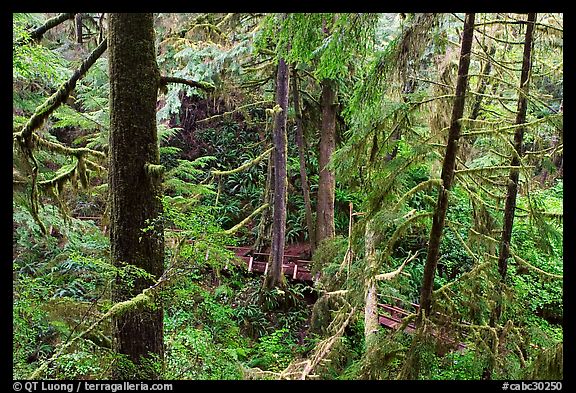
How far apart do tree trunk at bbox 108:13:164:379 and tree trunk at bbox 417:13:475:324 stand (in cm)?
231

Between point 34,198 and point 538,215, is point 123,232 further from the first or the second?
point 538,215

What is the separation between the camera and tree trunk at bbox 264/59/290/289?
8914mm

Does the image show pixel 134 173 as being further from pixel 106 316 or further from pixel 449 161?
pixel 449 161

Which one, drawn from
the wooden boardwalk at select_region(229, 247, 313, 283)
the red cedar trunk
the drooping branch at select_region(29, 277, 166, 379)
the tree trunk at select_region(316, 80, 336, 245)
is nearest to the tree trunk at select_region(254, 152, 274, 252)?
the wooden boardwalk at select_region(229, 247, 313, 283)

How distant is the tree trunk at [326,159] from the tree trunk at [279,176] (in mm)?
895

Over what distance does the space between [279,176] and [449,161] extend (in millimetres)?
6741

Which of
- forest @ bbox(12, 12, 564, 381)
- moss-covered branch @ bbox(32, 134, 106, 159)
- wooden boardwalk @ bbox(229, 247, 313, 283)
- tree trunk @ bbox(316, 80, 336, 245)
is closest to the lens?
forest @ bbox(12, 12, 564, 381)

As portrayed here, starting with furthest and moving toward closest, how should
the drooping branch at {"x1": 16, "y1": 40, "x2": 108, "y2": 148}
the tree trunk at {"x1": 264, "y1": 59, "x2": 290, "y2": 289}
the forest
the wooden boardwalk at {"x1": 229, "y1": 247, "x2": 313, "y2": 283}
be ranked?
1. the wooden boardwalk at {"x1": 229, "y1": 247, "x2": 313, "y2": 283}
2. the tree trunk at {"x1": 264, "y1": 59, "x2": 290, "y2": 289}
3. the drooping branch at {"x1": 16, "y1": 40, "x2": 108, "y2": 148}
4. the forest

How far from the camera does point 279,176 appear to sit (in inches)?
374

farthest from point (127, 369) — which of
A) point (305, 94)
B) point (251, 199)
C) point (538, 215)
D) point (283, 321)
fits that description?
point (251, 199)

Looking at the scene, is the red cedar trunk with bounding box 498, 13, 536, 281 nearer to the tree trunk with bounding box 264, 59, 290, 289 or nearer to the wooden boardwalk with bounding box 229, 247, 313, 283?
the tree trunk with bounding box 264, 59, 290, 289

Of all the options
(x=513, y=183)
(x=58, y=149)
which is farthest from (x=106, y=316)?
(x=513, y=183)

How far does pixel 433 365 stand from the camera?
295 centimetres
